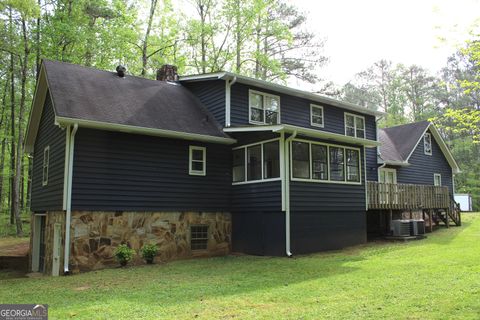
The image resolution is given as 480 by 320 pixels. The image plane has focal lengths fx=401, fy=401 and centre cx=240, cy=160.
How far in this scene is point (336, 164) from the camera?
45.8 feet

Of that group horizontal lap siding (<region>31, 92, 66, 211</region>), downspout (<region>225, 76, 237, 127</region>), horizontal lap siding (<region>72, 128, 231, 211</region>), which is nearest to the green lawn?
horizontal lap siding (<region>72, 128, 231, 211</region>)

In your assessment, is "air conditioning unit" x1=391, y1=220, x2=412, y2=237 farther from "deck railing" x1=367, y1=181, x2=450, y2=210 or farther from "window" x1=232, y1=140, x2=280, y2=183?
"window" x1=232, y1=140, x2=280, y2=183

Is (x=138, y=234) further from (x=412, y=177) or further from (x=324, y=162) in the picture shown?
(x=412, y=177)

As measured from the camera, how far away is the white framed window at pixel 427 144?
902 inches

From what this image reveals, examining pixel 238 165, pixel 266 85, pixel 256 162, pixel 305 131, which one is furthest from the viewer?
pixel 266 85

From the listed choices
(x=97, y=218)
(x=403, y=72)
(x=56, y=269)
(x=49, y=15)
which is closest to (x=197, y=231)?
(x=97, y=218)

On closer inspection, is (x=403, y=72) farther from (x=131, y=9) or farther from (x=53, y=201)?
(x=53, y=201)

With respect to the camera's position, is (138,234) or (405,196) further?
(405,196)

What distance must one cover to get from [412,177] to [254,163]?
1244 centimetres

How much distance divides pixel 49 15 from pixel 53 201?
16876 millimetres

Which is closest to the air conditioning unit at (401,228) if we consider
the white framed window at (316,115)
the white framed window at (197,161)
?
the white framed window at (316,115)

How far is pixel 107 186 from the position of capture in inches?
455

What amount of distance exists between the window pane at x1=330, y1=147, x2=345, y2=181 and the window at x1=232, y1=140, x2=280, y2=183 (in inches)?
90.4

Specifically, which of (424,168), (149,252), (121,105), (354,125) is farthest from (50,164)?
(424,168)
